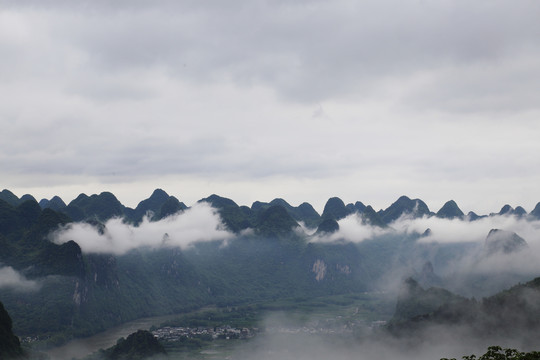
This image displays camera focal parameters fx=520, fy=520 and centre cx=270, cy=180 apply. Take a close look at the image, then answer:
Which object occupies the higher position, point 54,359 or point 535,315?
point 535,315

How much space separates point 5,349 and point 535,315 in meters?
124

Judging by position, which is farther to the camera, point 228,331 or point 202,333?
point 228,331

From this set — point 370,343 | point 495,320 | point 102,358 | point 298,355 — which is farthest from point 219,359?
point 495,320

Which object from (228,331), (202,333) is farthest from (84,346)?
(228,331)

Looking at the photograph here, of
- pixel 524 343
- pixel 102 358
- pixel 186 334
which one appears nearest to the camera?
pixel 524 343

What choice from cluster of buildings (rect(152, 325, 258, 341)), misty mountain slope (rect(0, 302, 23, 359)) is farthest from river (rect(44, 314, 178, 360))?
misty mountain slope (rect(0, 302, 23, 359))

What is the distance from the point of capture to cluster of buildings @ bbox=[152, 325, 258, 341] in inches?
7215

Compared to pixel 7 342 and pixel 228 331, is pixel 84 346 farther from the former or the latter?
pixel 228 331

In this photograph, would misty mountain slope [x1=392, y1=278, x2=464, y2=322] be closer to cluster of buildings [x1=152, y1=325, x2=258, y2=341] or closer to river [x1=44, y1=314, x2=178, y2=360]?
cluster of buildings [x1=152, y1=325, x2=258, y2=341]

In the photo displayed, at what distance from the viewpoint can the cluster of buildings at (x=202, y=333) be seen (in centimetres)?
18325

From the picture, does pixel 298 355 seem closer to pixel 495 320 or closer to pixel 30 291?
pixel 495 320

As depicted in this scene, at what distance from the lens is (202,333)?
190 metres

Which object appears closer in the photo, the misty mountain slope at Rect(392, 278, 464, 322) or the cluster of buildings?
the misty mountain slope at Rect(392, 278, 464, 322)

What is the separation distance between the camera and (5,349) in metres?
121
